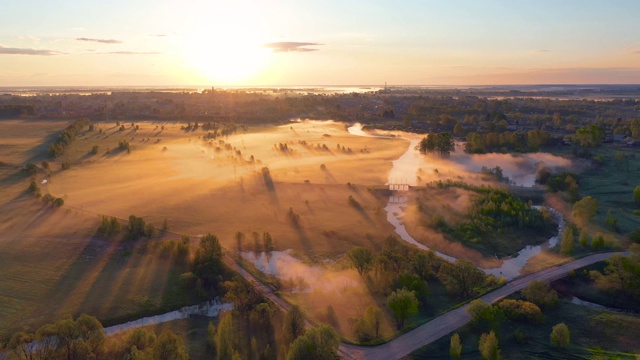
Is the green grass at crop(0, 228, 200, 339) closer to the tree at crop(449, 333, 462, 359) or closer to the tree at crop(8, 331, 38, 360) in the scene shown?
the tree at crop(8, 331, 38, 360)

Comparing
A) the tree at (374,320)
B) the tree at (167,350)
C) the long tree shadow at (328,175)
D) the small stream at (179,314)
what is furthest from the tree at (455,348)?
the long tree shadow at (328,175)

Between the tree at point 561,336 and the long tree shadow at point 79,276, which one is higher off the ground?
the long tree shadow at point 79,276

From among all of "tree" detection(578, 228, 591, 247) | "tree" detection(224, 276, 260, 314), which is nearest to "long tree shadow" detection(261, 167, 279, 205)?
"tree" detection(224, 276, 260, 314)

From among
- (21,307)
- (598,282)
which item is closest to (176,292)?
(21,307)

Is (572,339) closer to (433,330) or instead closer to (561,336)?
(561,336)

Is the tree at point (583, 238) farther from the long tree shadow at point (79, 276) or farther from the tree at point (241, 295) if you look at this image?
the long tree shadow at point (79, 276)

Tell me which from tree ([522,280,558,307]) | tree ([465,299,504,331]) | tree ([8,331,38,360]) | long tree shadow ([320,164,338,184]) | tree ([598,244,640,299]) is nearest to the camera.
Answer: tree ([8,331,38,360])

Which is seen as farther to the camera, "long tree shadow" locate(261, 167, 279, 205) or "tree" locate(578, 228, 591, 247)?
"long tree shadow" locate(261, 167, 279, 205)
